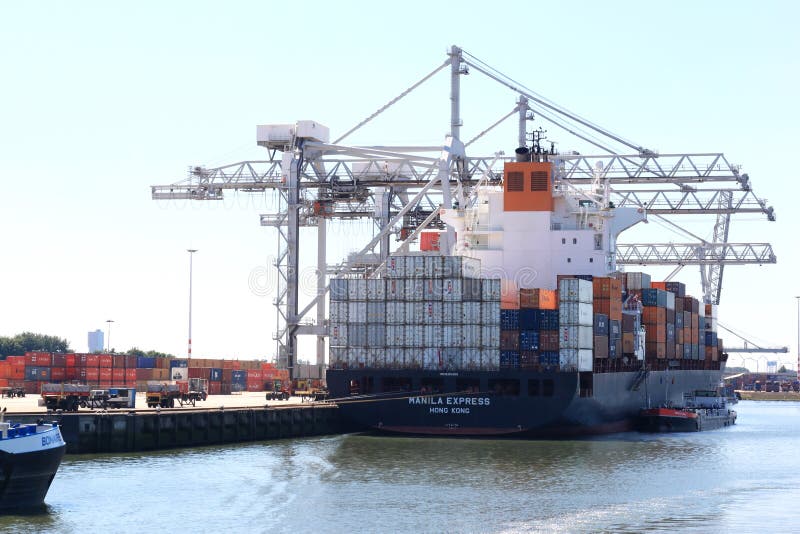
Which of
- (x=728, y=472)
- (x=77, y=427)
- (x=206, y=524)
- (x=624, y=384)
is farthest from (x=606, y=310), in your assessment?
(x=206, y=524)

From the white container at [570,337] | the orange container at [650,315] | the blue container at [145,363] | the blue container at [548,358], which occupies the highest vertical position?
the orange container at [650,315]

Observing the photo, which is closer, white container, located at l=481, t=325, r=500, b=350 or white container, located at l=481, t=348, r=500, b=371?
white container, located at l=481, t=348, r=500, b=371

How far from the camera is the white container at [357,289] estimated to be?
72.5 m

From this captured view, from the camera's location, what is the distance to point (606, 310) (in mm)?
77125

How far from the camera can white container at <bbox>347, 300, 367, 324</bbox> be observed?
237 ft

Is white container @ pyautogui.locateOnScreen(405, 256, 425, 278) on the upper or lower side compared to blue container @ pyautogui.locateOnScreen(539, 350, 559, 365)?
upper

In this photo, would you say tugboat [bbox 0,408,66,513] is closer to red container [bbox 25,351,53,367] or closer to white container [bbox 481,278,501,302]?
white container [bbox 481,278,501,302]

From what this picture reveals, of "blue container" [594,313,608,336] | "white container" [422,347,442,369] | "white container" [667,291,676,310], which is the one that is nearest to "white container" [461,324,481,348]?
"white container" [422,347,442,369]

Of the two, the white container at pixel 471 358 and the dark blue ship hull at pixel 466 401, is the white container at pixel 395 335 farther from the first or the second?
the white container at pixel 471 358

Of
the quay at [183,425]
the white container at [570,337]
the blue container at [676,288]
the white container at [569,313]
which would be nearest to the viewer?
the quay at [183,425]

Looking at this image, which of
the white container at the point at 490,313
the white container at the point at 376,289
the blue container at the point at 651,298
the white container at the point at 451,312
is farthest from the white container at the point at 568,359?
the blue container at the point at 651,298

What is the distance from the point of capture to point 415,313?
234 ft

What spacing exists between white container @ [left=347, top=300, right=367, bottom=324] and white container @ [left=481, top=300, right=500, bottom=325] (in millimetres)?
6814

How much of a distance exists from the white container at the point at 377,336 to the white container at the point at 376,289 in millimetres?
1592
